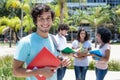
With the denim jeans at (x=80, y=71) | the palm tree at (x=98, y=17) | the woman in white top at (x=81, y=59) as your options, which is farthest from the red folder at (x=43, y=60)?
the palm tree at (x=98, y=17)

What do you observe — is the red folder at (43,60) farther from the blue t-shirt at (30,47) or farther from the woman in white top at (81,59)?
the woman in white top at (81,59)

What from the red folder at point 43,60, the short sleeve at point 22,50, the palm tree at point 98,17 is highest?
the short sleeve at point 22,50

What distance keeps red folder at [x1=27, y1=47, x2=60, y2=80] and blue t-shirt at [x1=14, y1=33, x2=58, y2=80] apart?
0.05 metres

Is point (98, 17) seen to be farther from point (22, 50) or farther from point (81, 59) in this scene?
point (22, 50)

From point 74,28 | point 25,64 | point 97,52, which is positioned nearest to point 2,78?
point 97,52

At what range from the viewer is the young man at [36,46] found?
286 centimetres

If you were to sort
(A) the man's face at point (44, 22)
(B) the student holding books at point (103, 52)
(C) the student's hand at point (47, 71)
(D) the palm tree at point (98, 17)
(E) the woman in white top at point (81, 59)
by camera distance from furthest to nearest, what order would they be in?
(D) the palm tree at point (98, 17)
(E) the woman in white top at point (81, 59)
(B) the student holding books at point (103, 52)
(A) the man's face at point (44, 22)
(C) the student's hand at point (47, 71)

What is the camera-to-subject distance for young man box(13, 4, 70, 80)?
286 centimetres

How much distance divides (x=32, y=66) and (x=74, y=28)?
198 ft

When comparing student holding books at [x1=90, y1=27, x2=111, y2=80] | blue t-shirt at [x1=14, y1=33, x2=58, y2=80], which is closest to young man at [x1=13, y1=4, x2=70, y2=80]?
blue t-shirt at [x1=14, y1=33, x2=58, y2=80]

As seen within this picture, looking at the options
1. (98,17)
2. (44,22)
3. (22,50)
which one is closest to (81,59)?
(44,22)

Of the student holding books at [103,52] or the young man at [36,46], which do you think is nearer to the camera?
the young man at [36,46]

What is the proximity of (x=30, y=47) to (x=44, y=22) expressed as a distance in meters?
0.25

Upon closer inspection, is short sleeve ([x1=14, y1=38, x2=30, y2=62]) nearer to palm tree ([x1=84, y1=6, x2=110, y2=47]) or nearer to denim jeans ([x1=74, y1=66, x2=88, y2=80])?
denim jeans ([x1=74, y1=66, x2=88, y2=80])
